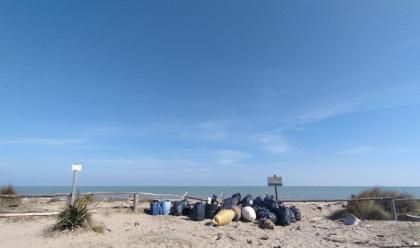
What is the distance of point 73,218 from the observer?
10.1 m

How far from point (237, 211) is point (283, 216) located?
68.9 inches

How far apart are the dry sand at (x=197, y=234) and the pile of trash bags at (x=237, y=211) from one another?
35cm

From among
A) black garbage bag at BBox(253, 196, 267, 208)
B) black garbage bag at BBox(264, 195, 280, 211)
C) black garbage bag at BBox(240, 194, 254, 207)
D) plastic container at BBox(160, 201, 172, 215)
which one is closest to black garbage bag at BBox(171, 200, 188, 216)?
plastic container at BBox(160, 201, 172, 215)

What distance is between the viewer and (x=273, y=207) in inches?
534

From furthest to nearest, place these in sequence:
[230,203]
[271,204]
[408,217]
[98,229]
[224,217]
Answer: [230,203] → [271,204] → [408,217] → [224,217] → [98,229]

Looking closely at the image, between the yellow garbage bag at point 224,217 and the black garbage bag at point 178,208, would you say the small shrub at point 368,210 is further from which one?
the black garbage bag at point 178,208

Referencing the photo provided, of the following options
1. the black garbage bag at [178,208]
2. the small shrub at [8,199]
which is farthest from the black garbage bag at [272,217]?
the small shrub at [8,199]

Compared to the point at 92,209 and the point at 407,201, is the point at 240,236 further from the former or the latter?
the point at 407,201

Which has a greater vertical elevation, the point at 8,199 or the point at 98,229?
the point at 8,199

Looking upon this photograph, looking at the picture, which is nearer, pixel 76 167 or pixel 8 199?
pixel 76 167

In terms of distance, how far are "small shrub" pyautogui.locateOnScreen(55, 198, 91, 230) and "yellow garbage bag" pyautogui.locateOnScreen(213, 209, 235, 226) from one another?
14.0ft

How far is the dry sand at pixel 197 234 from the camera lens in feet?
29.6

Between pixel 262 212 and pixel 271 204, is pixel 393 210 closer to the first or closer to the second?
pixel 271 204

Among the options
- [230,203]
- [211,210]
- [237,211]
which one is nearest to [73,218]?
[211,210]
